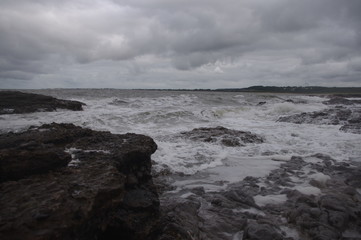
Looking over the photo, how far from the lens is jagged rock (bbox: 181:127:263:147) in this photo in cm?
931

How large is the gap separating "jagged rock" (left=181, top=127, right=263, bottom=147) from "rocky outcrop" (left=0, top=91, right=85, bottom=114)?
1004cm

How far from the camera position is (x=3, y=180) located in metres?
2.89

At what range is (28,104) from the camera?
16578 millimetres

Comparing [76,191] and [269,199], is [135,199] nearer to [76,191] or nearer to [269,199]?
[76,191]

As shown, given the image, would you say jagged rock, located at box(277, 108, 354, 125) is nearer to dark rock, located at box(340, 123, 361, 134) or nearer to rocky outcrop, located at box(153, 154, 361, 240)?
dark rock, located at box(340, 123, 361, 134)

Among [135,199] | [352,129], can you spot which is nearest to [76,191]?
[135,199]

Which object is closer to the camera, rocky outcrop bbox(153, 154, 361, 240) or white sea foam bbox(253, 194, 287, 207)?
rocky outcrop bbox(153, 154, 361, 240)

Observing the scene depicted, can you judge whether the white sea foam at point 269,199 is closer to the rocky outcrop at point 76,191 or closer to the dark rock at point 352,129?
the rocky outcrop at point 76,191

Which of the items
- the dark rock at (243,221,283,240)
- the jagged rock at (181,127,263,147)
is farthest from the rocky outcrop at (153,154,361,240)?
the jagged rock at (181,127,263,147)

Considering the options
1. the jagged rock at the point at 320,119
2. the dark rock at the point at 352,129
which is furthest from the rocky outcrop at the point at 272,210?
the jagged rock at the point at 320,119

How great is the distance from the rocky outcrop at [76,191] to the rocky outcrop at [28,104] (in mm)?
12714

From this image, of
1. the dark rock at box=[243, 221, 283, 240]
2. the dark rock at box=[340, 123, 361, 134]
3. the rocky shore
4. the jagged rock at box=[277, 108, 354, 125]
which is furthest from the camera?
the jagged rock at box=[277, 108, 354, 125]

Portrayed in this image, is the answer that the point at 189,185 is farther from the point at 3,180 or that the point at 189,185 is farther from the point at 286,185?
the point at 3,180

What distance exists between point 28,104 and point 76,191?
1631 centimetres
